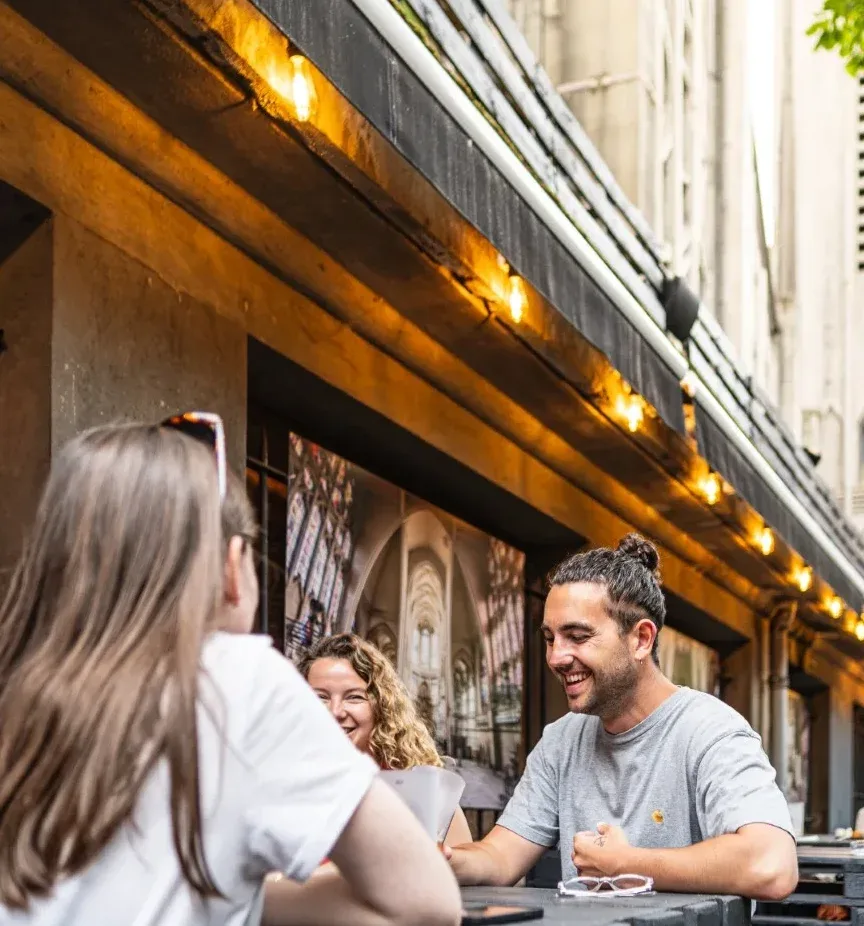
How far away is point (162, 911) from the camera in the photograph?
1521mm

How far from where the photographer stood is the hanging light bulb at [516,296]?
580cm

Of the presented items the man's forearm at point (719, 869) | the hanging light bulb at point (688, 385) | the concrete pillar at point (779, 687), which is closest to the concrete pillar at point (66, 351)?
the man's forearm at point (719, 869)

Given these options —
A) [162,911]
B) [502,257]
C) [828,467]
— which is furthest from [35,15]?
[828,467]

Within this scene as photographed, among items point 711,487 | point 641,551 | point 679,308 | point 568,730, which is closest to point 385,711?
point 568,730

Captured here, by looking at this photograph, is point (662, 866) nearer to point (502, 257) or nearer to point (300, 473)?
point (502, 257)

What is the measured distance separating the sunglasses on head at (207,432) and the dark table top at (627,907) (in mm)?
964

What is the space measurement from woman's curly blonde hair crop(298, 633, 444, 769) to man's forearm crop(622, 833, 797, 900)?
143 centimetres

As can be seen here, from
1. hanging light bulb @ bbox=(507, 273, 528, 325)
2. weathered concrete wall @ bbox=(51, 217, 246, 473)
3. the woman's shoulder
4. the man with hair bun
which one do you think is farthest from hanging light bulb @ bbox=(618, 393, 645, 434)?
the woman's shoulder

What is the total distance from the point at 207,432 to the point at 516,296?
4286mm

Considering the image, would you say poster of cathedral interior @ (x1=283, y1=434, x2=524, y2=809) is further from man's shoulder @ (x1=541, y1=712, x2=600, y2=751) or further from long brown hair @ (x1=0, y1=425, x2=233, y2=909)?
long brown hair @ (x1=0, y1=425, x2=233, y2=909)

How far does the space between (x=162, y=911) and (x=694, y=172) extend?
48.9 ft

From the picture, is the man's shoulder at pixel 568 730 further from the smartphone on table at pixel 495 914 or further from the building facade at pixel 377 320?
the building facade at pixel 377 320

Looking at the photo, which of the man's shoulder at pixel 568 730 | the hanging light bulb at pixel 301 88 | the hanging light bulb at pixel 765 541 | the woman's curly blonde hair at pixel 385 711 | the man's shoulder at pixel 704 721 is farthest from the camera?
the hanging light bulb at pixel 765 541

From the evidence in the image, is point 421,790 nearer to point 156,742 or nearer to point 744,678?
point 156,742
